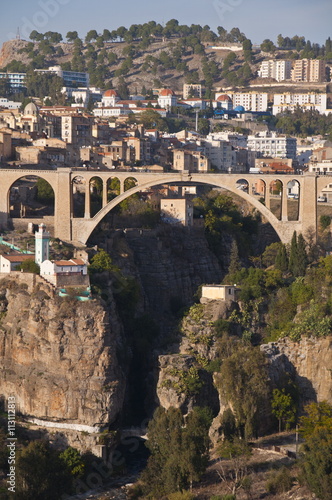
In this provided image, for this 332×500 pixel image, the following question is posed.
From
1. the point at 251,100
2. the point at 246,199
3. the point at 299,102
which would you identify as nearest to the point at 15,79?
the point at 251,100

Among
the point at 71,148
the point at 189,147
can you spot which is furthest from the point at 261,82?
the point at 71,148

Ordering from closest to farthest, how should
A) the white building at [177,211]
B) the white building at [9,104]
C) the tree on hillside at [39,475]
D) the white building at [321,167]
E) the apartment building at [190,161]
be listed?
the tree on hillside at [39,475], the white building at [177,211], the apartment building at [190,161], the white building at [321,167], the white building at [9,104]

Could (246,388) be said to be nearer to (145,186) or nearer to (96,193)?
(145,186)

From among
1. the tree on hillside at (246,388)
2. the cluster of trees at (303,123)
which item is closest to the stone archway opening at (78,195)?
the tree on hillside at (246,388)

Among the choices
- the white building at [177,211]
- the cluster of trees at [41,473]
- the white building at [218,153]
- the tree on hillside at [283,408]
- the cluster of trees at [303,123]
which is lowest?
the cluster of trees at [41,473]

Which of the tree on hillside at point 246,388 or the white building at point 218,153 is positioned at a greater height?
the white building at point 218,153

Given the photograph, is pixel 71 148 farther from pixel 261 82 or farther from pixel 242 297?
pixel 261 82

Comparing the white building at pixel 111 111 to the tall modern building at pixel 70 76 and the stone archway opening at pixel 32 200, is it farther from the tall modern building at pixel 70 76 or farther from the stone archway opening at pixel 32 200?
the stone archway opening at pixel 32 200

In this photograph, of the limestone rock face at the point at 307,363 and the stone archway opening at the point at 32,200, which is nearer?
the limestone rock face at the point at 307,363
